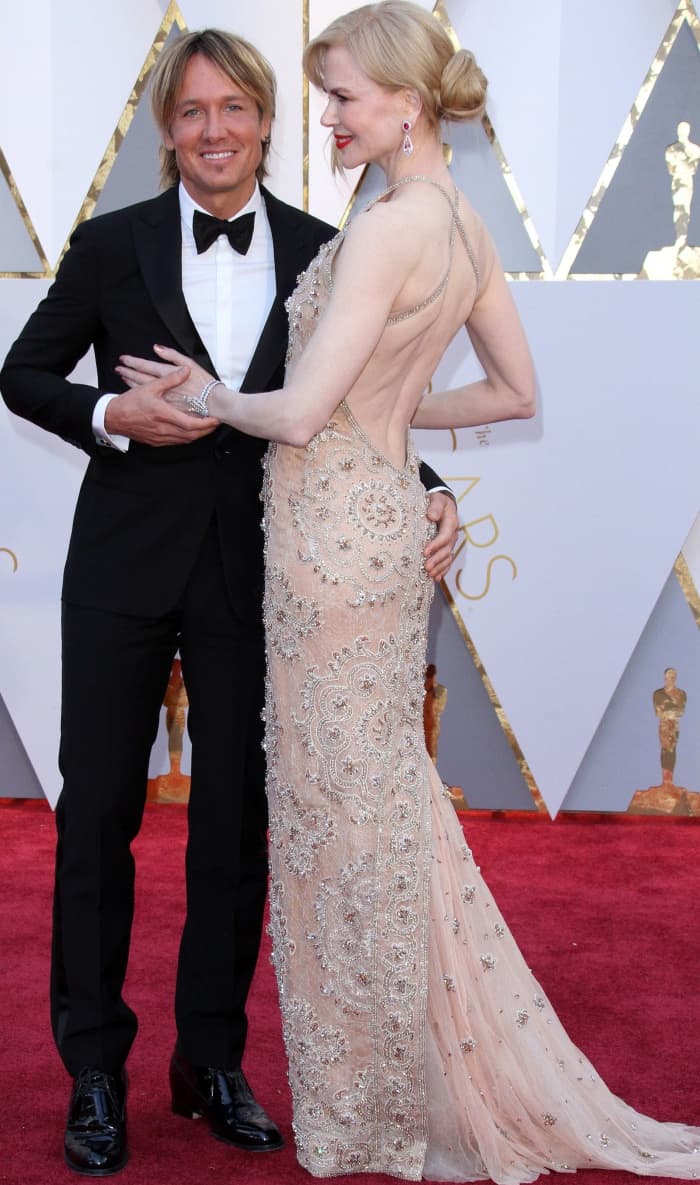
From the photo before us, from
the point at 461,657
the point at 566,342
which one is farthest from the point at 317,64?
the point at 461,657

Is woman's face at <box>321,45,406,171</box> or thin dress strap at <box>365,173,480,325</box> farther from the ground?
woman's face at <box>321,45,406,171</box>

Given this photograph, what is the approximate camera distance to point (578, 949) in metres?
3.66

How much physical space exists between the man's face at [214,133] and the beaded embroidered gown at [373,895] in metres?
0.29

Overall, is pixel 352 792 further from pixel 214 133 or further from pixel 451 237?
pixel 214 133

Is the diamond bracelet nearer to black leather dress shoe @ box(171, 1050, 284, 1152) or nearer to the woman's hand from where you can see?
the woman's hand

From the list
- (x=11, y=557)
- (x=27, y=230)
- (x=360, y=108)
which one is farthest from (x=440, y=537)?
(x=27, y=230)

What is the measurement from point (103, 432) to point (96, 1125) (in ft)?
3.85

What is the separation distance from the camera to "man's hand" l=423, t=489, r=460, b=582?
2438 millimetres

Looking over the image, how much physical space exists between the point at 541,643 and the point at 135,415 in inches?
114

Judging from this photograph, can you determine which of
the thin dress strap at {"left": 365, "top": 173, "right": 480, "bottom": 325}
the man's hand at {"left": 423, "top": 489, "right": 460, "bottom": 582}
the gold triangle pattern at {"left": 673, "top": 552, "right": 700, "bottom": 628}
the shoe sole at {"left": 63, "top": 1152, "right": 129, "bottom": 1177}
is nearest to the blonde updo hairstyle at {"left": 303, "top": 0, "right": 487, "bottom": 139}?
the thin dress strap at {"left": 365, "top": 173, "right": 480, "bottom": 325}

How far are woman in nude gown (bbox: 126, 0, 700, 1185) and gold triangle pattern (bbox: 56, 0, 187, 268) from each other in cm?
284

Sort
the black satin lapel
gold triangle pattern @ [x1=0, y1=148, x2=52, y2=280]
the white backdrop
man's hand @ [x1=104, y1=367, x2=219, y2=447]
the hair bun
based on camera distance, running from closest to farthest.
Answer: the hair bun, man's hand @ [x1=104, y1=367, x2=219, y2=447], the black satin lapel, the white backdrop, gold triangle pattern @ [x1=0, y1=148, x2=52, y2=280]

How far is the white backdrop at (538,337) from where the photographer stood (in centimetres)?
492

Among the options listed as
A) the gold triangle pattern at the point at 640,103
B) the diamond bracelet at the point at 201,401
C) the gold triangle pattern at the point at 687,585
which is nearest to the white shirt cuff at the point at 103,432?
the diamond bracelet at the point at 201,401
